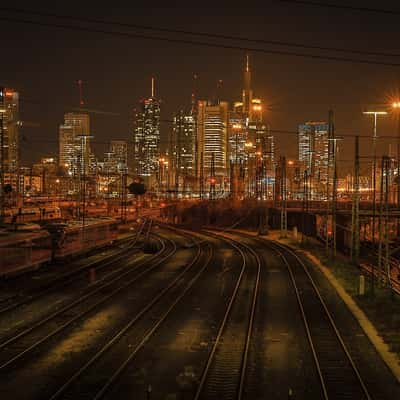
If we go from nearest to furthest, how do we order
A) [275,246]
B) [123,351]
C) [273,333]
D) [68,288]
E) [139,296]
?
[123,351] → [273,333] → [139,296] → [68,288] → [275,246]

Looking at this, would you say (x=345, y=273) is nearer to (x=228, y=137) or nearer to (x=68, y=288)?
(x=68, y=288)

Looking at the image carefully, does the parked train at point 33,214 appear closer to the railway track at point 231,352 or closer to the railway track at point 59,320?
the railway track at point 59,320

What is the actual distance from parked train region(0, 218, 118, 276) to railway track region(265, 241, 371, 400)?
12515 millimetres

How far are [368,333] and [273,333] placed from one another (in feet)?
8.99

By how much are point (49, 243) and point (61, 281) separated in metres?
4.89

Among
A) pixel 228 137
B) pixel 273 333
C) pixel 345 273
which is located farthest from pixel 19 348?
pixel 228 137

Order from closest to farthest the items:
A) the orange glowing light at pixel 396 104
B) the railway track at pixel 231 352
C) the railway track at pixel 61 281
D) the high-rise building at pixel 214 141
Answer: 1. the railway track at pixel 231 352
2. the railway track at pixel 61 281
3. the orange glowing light at pixel 396 104
4. the high-rise building at pixel 214 141

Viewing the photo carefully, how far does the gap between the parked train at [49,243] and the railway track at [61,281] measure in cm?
145

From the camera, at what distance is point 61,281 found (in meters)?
24.7

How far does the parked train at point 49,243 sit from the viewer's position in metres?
23.7

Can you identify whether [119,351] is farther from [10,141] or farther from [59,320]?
[10,141]

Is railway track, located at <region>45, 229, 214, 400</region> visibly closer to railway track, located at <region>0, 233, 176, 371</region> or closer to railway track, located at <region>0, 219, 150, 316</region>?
railway track, located at <region>0, 233, 176, 371</region>

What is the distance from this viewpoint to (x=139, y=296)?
2136 cm

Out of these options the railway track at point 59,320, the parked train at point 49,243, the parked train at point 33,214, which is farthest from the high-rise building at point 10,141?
the railway track at point 59,320
